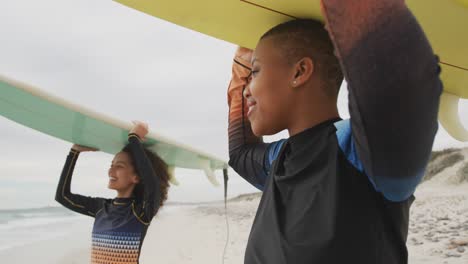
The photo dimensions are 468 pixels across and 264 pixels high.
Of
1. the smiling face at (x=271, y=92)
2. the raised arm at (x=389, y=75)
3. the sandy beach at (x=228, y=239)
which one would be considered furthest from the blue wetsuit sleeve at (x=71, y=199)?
the sandy beach at (x=228, y=239)

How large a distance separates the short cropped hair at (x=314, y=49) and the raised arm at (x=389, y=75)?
264mm

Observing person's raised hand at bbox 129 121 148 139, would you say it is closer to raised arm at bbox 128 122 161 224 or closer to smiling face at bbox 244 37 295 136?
raised arm at bbox 128 122 161 224

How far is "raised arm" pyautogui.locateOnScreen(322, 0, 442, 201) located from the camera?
395mm

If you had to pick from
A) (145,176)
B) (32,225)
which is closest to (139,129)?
(145,176)

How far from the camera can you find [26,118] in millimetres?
2270

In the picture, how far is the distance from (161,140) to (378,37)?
2.02 m

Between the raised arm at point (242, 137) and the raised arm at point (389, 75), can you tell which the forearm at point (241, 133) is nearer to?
the raised arm at point (242, 137)

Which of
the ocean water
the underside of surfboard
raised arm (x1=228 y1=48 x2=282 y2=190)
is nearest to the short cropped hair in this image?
raised arm (x1=228 y1=48 x2=282 y2=190)

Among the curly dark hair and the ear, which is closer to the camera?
the ear

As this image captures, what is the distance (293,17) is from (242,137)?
1.13 feet

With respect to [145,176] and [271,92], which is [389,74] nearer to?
[271,92]

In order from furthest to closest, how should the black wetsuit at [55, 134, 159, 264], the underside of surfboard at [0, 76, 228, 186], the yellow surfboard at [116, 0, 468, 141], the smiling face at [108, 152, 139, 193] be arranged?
the smiling face at [108, 152, 139, 193]
the black wetsuit at [55, 134, 159, 264]
the underside of surfboard at [0, 76, 228, 186]
the yellow surfboard at [116, 0, 468, 141]

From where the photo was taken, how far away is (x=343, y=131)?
602 mm

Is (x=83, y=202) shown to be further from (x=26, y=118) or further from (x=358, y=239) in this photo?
(x=358, y=239)
